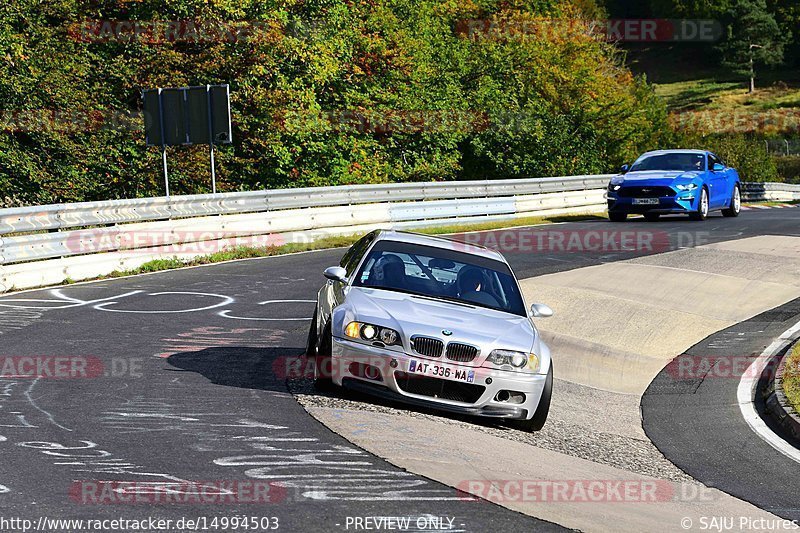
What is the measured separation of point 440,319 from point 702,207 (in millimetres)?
19214

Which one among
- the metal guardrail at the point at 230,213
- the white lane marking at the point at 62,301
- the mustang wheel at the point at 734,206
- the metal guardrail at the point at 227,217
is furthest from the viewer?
the mustang wheel at the point at 734,206

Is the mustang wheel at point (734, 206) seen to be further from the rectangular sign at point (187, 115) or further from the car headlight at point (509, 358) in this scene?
the car headlight at point (509, 358)

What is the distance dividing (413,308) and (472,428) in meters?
1.11

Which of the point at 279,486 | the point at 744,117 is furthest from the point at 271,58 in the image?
the point at 744,117

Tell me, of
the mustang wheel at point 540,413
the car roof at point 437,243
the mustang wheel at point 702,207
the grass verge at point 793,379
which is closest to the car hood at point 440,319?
the mustang wheel at point 540,413

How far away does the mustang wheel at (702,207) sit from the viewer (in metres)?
26.9

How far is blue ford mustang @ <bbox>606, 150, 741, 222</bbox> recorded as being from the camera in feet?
85.9

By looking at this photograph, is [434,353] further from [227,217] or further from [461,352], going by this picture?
[227,217]

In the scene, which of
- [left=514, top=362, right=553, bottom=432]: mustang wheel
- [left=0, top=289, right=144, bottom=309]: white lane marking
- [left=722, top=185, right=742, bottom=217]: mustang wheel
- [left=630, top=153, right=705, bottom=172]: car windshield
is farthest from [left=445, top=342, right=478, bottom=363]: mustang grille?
[left=722, top=185, right=742, bottom=217]: mustang wheel

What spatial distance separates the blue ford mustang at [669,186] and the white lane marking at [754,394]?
1075 centimetres

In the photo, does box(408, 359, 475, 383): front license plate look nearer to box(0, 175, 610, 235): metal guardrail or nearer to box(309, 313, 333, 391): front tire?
box(309, 313, 333, 391): front tire

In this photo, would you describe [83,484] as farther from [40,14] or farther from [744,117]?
[744,117]

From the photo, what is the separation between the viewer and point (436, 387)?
29.5ft

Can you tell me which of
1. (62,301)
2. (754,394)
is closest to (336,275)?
(754,394)
